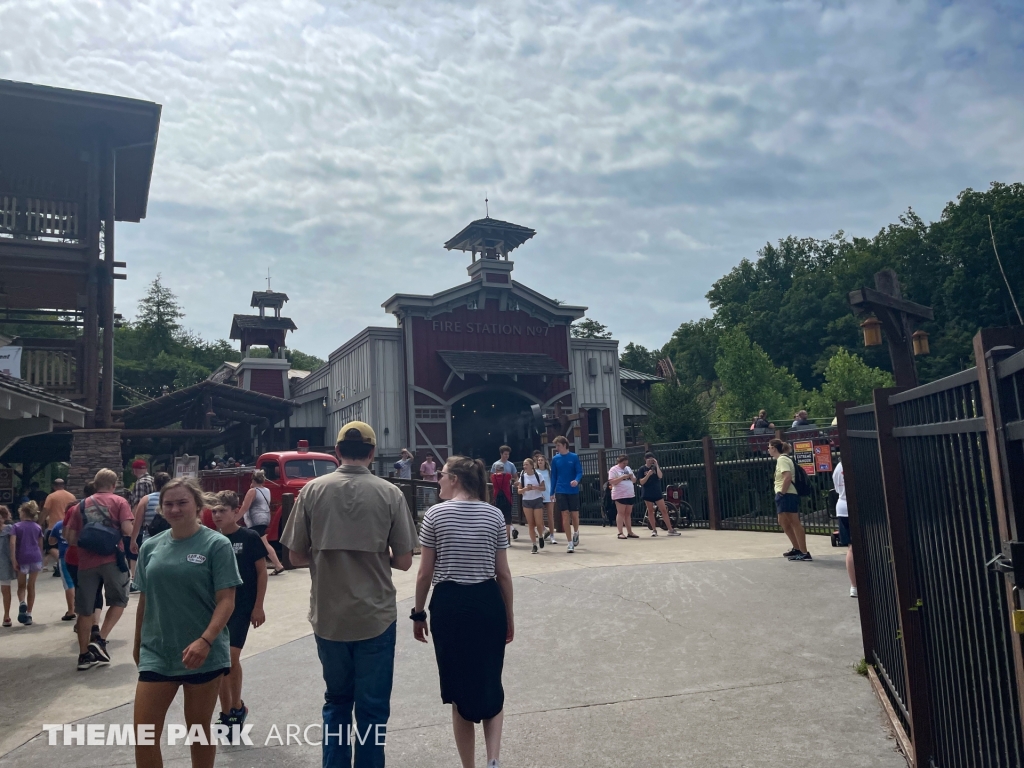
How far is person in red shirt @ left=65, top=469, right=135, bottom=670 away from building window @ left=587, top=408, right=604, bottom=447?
79.1 ft

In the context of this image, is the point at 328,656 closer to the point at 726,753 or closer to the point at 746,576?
the point at 726,753

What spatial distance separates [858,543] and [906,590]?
66.0 inches

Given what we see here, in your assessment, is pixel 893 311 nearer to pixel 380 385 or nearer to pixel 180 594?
pixel 180 594

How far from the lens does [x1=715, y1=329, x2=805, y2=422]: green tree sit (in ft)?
151

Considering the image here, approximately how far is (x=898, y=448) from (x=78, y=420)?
9875mm

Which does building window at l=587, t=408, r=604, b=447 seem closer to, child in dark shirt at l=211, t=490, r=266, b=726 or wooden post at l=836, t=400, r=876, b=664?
wooden post at l=836, t=400, r=876, b=664

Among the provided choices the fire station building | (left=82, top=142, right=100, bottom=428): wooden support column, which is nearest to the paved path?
(left=82, top=142, right=100, bottom=428): wooden support column

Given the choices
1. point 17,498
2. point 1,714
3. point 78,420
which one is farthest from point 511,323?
point 1,714

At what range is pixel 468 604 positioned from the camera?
3945 millimetres

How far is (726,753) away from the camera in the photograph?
14.0 feet

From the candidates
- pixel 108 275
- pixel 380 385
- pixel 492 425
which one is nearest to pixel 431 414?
pixel 380 385

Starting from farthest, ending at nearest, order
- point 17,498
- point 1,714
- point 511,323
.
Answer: point 511,323, point 17,498, point 1,714

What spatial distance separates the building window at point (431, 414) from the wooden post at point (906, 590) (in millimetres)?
23323

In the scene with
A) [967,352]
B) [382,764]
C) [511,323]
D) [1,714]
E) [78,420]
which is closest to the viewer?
[382,764]
